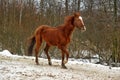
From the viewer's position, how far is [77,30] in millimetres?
21547

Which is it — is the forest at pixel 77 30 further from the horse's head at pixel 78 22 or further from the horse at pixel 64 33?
the horse's head at pixel 78 22

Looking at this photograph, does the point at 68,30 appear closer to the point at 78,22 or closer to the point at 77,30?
the point at 78,22

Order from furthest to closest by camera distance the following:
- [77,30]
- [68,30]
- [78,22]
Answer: [77,30] → [68,30] → [78,22]

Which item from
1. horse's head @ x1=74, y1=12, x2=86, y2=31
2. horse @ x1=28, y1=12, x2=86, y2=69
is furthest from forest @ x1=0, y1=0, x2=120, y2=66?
horse's head @ x1=74, y1=12, x2=86, y2=31

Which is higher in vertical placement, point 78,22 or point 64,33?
point 78,22

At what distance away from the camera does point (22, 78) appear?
364 inches

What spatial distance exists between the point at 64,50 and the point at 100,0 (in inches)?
451

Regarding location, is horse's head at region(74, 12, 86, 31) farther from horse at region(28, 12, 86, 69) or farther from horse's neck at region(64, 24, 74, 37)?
horse's neck at region(64, 24, 74, 37)

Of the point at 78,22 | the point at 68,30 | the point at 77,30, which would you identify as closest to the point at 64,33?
the point at 68,30

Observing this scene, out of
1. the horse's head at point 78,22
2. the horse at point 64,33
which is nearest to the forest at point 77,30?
the horse at point 64,33

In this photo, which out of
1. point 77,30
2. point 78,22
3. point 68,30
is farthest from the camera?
point 77,30

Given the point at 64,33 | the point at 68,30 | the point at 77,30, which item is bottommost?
the point at 77,30

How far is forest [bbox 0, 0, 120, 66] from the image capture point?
1934 centimetres

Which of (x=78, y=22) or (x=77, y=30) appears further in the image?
(x=77, y=30)
